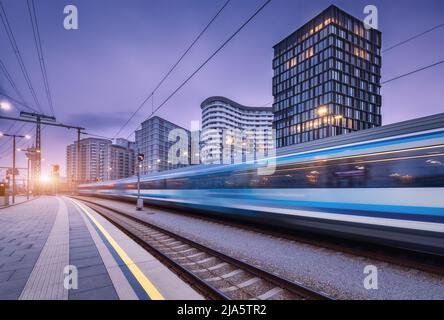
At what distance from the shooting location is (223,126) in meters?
115

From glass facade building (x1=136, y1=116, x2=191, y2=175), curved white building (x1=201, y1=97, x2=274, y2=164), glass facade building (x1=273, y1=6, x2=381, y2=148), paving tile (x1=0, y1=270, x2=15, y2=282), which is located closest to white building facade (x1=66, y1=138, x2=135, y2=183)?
glass facade building (x1=136, y1=116, x2=191, y2=175)

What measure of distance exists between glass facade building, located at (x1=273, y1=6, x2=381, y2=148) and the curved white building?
4446 cm

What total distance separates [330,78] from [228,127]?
67735 millimetres

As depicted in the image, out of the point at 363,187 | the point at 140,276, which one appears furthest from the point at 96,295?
the point at 363,187

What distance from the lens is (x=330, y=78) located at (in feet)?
179

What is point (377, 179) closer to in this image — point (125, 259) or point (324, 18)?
point (125, 259)

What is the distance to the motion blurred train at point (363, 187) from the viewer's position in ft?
15.6

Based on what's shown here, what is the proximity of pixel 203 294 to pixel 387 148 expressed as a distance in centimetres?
549

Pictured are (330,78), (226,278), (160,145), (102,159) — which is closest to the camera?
(226,278)

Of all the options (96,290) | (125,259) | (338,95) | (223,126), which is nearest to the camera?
(96,290)

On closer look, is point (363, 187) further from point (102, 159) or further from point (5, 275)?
point (102, 159)

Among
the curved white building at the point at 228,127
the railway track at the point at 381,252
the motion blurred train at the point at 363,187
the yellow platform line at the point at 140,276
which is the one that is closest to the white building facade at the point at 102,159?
the curved white building at the point at 228,127

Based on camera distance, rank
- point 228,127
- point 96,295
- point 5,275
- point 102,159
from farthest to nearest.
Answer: point 102,159 → point 228,127 → point 5,275 → point 96,295

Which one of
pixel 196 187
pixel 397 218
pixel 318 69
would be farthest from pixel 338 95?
pixel 397 218
